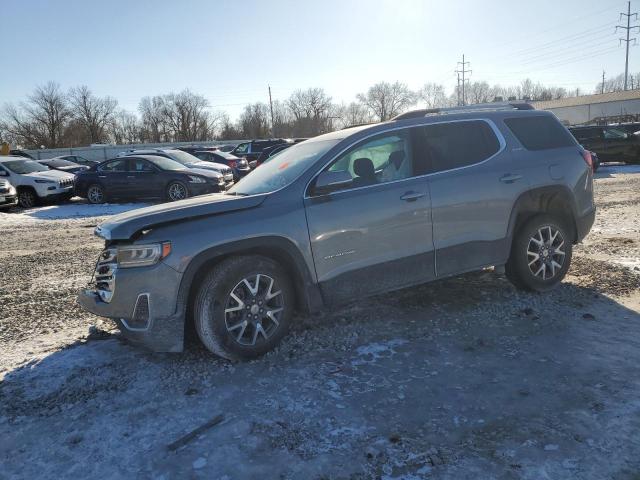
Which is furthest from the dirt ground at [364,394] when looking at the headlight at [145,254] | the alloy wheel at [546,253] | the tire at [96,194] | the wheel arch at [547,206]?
the tire at [96,194]

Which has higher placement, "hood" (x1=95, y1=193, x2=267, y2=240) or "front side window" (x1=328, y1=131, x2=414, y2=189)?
"front side window" (x1=328, y1=131, x2=414, y2=189)

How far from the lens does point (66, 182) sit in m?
17.9

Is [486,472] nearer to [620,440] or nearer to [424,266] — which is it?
[620,440]

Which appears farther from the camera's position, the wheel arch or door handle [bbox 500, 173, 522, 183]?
the wheel arch

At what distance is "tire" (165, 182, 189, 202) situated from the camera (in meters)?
16.1

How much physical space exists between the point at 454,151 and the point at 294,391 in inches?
109

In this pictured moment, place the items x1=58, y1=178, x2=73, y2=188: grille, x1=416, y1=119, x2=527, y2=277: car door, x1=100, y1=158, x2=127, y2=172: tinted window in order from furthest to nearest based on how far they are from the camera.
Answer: x1=58, y1=178, x2=73, y2=188: grille → x1=100, y1=158, x2=127, y2=172: tinted window → x1=416, y1=119, x2=527, y2=277: car door

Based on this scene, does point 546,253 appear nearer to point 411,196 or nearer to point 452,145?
point 452,145

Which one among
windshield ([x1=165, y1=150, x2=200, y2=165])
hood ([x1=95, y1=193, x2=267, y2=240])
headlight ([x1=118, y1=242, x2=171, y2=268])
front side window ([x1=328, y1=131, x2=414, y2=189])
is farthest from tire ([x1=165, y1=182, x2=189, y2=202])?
headlight ([x1=118, y1=242, x2=171, y2=268])

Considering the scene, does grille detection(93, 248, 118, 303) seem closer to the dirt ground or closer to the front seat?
the dirt ground

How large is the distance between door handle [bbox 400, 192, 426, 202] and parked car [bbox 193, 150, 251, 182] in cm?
1652

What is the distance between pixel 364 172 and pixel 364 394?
1941 millimetres

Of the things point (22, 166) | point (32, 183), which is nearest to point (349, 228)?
point (32, 183)

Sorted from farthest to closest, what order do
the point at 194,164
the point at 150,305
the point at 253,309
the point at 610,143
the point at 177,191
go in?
the point at 610,143, the point at 194,164, the point at 177,191, the point at 253,309, the point at 150,305
